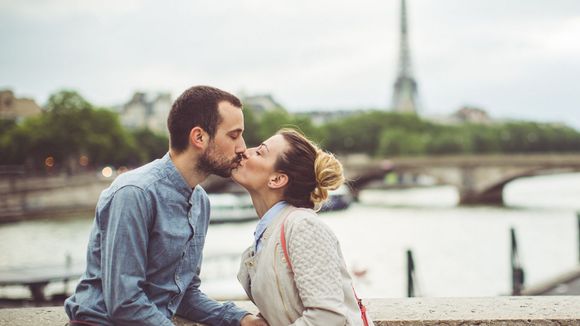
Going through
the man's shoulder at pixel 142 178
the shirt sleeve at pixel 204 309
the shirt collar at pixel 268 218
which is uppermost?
the man's shoulder at pixel 142 178

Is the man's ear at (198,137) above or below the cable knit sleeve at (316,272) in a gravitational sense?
above

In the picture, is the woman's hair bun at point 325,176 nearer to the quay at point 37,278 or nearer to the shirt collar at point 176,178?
the shirt collar at point 176,178

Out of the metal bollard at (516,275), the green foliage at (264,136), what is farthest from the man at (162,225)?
the green foliage at (264,136)

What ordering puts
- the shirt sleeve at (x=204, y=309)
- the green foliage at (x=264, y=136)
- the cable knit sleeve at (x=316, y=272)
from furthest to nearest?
the green foliage at (x=264, y=136) < the shirt sleeve at (x=204, y=309) < the cable knit sleeve at (x=316, y=272)

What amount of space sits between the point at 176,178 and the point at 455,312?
92 cm

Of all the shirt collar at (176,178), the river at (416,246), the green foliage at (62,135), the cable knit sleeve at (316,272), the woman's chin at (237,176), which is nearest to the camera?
the cable knit sleeve at (316,272)

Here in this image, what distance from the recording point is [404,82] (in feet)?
300

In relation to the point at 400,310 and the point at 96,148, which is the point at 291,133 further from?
the point at 96,148

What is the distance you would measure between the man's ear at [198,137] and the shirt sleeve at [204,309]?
39 cm

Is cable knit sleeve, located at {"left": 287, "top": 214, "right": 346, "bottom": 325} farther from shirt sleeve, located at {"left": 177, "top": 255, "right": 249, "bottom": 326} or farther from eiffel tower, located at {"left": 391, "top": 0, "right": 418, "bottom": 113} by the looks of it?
eiffel tower, located at {"left": 391, "top": 0, "right": 418, "bottom": 113}

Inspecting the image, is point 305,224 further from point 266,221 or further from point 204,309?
point 204,309

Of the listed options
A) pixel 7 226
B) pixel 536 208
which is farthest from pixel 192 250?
pixel 536 208

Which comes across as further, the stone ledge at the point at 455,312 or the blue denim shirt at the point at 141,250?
the stone ledge at the point at 455,312

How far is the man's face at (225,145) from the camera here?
2.05 meters
